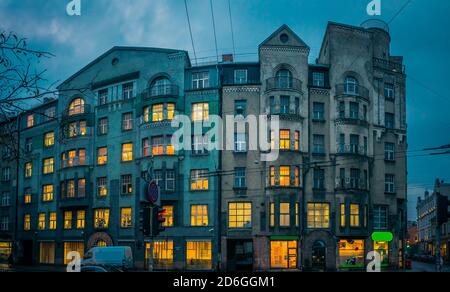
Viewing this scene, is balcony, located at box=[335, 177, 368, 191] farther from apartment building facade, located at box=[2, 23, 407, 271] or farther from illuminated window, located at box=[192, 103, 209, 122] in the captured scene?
illuminated window, located at box=[192, 103, 209, 122]

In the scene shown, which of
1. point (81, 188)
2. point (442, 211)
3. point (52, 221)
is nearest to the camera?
point (442, 211)

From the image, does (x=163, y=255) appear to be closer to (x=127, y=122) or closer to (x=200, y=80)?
(x=127, y=122)

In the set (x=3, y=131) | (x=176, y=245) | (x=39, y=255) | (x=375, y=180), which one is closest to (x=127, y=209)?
(x=176, y=245)

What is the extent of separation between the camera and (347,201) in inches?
1738

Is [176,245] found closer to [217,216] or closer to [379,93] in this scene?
[217,216]

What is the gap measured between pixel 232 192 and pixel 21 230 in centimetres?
2493

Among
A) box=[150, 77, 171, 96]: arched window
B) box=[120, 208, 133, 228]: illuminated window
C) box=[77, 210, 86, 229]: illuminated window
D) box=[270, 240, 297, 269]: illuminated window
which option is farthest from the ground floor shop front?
box=[150, 77, 171, 96]: arched window

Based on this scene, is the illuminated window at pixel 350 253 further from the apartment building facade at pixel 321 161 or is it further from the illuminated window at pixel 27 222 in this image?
the illuminated window at pixel 27 222

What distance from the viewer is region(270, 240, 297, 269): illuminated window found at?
140ft

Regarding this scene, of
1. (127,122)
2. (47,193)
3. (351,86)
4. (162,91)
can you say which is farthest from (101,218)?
(351,86)

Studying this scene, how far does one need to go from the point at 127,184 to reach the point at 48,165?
958 cm

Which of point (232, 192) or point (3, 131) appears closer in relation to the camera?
point (3, 131)

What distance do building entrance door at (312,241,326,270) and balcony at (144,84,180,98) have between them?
19039mm

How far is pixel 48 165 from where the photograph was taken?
4925cm
